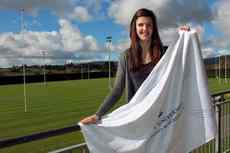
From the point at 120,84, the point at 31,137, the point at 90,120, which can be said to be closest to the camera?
the point at 31,137

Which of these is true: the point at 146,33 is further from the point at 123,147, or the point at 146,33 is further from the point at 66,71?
the point at 66,71

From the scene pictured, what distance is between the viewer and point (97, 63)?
92438 mm

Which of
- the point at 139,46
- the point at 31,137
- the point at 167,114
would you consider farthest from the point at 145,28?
the point at 31,137

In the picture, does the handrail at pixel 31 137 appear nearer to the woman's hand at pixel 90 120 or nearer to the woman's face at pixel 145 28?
the woman's hand at pixel 90 120

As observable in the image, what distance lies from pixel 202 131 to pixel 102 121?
2.74ft

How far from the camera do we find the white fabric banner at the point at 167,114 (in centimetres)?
309

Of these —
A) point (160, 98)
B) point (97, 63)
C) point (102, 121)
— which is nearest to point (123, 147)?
point (102, 121)

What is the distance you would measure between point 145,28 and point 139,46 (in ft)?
0.47

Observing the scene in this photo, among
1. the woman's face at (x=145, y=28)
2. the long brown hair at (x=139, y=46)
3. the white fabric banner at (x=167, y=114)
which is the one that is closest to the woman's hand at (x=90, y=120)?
the white fabric banner at (x=167, y=114)

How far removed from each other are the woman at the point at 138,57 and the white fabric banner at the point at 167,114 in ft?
0.20

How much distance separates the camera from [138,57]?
313 centimetres

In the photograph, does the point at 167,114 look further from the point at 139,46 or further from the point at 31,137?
the point at 31,137

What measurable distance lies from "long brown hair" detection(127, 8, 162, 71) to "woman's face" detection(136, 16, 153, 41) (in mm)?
32

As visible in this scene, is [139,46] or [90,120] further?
[139,46]
